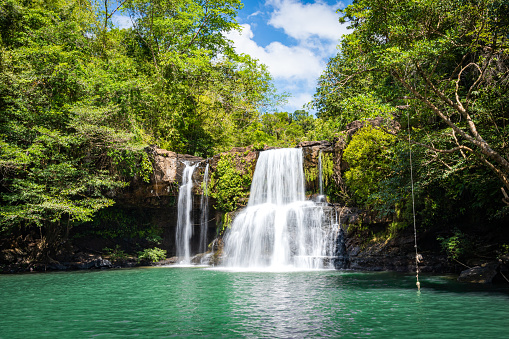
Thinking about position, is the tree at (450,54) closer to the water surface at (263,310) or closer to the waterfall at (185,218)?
the water surface at (263,310)

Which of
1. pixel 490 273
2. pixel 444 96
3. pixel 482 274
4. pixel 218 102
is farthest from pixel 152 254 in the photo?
pixel 444 96

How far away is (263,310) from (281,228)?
10.4 metres

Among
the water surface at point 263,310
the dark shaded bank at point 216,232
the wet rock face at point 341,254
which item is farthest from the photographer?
the wet rock face at point 341,254

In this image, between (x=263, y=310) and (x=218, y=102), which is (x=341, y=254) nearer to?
(x=263, y=310)

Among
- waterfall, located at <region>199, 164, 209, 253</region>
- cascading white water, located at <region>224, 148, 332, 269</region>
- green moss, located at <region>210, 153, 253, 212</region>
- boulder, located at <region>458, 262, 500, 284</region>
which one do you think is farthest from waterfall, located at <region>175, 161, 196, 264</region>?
boulder, located at <region>458, 262, 500, 284</region>

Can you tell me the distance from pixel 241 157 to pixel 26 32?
1279cm

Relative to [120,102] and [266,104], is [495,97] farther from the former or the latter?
[266,104]

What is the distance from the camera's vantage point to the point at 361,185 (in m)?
16.2

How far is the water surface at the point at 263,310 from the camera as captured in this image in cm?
581

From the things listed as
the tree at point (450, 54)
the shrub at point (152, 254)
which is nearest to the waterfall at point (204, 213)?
the shrub at point (152, 254)

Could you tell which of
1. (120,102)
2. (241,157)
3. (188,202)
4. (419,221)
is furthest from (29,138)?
(419,221)

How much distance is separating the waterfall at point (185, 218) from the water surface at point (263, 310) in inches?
427

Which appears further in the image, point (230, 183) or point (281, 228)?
point (230, 183)

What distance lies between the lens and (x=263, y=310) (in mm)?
7344
